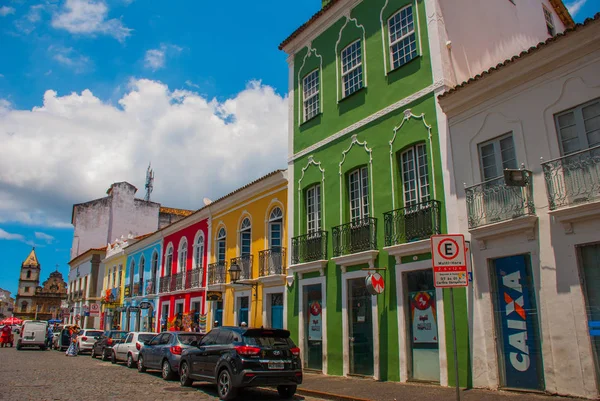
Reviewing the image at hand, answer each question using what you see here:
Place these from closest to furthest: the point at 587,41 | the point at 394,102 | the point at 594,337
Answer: the point at 594,337 < the point at 587,41 < the point at 394,102

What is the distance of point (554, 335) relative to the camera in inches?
366

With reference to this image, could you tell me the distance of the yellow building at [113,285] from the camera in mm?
36375

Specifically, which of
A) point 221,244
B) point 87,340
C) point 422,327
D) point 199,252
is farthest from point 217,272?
point 422,327

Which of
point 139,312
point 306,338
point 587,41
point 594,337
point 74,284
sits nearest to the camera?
point 594,337

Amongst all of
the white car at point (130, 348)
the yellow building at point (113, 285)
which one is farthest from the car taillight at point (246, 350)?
the yellow building at point (113, 285)

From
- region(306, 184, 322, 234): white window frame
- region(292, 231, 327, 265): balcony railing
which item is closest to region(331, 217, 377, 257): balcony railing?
region(292, 231, 327, 265): balcony railing

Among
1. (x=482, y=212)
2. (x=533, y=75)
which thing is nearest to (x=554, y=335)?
(x=482, y=212)

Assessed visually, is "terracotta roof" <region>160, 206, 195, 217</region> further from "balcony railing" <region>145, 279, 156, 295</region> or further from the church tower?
the church tower

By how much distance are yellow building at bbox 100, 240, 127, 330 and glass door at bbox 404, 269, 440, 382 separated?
26.5 meters

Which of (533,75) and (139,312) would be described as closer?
(533,75)

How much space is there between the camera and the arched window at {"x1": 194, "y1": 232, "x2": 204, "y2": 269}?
24.7 metres

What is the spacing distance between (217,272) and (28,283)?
87.1 m

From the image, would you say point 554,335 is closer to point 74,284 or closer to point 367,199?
point 367,199

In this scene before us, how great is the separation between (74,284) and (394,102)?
44.8 metres
